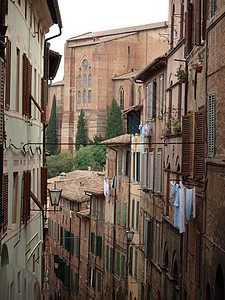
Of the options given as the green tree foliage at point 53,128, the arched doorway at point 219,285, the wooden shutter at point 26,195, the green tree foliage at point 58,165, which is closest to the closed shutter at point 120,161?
the wooden shutter at point 26,195

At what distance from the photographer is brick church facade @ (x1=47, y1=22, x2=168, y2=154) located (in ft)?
328

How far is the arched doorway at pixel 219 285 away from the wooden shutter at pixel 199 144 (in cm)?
270

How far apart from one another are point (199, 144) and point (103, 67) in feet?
286

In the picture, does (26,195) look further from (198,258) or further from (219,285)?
(219,285)

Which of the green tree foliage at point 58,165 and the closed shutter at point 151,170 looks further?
the green tree foliage at point 58,165

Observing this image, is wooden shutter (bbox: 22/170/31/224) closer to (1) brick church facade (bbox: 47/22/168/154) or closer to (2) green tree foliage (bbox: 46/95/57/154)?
(1) brick church facade (bbox: 47/22/168/154)

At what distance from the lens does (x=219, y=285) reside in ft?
41.8

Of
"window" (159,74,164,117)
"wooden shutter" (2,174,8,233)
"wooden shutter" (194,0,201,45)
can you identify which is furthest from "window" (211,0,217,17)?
"window" (159,74,164,117)

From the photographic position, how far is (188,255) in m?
16.4

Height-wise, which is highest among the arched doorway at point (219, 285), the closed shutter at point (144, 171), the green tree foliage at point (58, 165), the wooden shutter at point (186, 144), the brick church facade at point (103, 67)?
the brick church facade at point (103, 67)

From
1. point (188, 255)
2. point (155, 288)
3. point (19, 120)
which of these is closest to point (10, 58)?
point (19, 120)

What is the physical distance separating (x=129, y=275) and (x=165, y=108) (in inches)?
339

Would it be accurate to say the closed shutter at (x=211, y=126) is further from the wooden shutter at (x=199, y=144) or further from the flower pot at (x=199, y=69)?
the flower pot at (x=199, y=69)

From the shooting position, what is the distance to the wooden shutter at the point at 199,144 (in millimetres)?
14609
